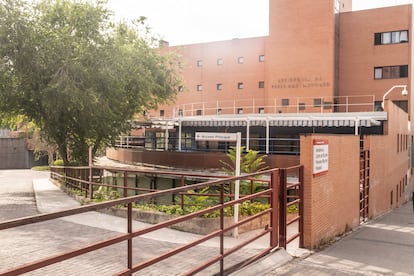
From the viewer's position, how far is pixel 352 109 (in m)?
38.3

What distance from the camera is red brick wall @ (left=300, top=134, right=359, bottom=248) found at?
8383 millimetres

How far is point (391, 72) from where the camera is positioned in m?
37.1

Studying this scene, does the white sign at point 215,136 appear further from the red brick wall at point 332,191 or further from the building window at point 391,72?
the building window at point 391,72

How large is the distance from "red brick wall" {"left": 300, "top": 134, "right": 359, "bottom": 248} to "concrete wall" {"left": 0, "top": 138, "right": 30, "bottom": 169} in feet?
177

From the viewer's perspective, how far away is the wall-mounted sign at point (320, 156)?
8.43 m

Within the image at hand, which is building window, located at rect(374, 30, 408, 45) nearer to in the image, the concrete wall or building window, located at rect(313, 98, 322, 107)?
building window, located at rect(313, 98, 322, 107)

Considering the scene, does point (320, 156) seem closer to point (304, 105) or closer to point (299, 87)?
point (304, 105)

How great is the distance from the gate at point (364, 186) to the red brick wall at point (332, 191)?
4.49ft

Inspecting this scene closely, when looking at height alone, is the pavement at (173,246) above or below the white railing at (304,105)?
below

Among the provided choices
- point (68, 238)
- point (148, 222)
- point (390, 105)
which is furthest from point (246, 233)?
point (390, 105)

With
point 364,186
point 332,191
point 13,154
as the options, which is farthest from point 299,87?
point 13,154

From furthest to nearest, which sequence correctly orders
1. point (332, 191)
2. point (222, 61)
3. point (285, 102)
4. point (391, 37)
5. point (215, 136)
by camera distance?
point (222, 61), point (285, 102), point (391, 37), point (332, 191), point (215, 136)

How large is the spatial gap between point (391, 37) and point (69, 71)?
95.7 feet

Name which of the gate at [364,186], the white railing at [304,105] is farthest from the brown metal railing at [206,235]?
the white railing at [304,105]
